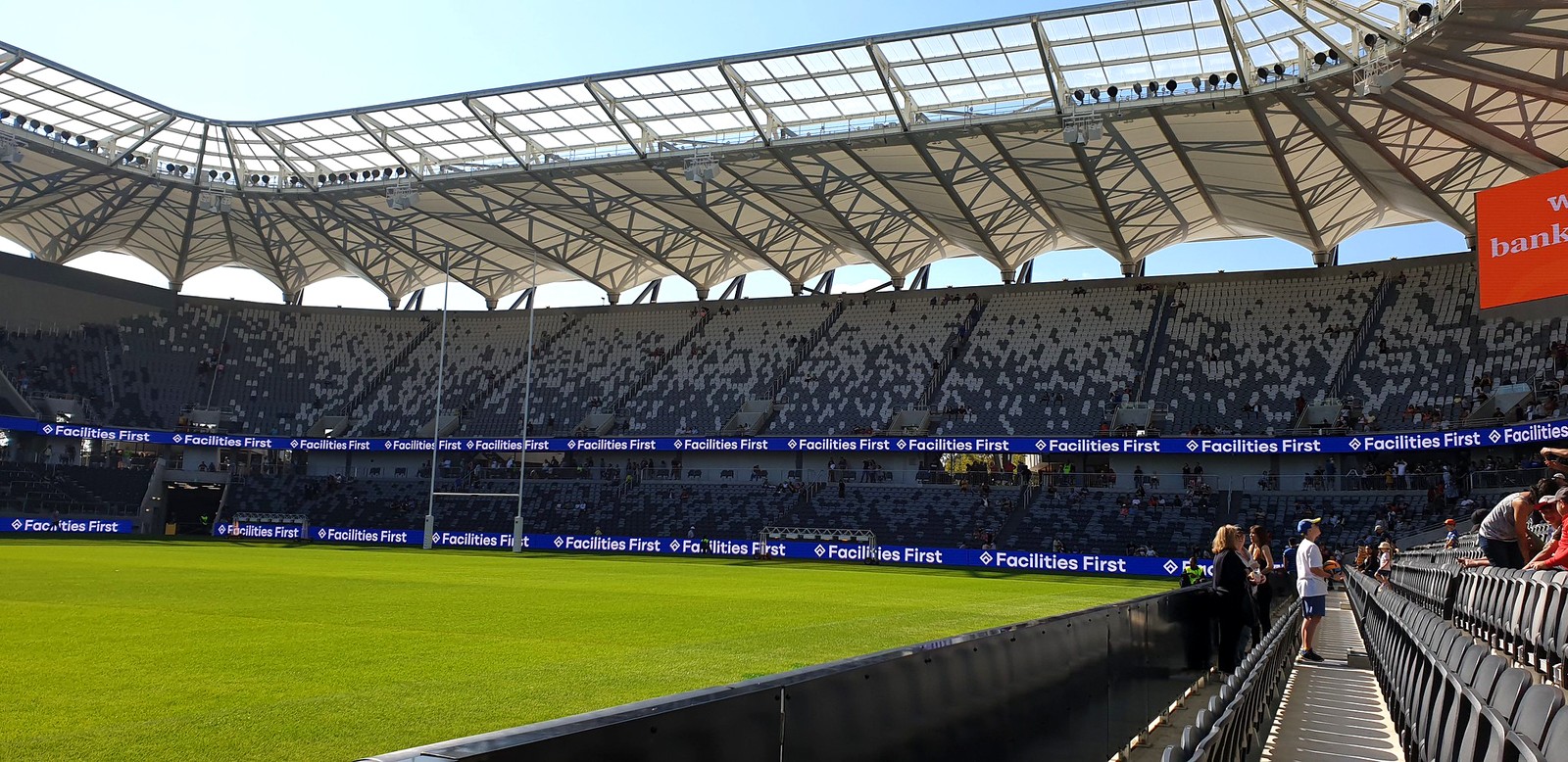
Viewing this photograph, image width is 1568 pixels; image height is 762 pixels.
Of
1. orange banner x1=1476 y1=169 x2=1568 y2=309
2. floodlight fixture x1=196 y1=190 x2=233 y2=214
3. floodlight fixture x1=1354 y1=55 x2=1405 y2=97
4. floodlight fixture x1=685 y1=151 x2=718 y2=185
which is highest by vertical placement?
floodlight fixture x1=196 y1=190 x2=233 y2=214

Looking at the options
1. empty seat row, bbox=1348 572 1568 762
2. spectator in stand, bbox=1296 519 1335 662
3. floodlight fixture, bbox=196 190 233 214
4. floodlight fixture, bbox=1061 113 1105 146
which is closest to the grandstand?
floodlight fixture, bbox=196 190 233 214

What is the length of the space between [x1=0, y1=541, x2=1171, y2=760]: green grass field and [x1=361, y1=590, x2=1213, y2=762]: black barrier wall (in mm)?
3608

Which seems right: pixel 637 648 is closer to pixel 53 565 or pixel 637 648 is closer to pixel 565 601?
pixel 565 601

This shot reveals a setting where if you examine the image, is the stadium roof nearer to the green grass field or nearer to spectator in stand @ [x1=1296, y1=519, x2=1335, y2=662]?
the green grass field

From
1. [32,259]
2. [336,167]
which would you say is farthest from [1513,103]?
[32,259]

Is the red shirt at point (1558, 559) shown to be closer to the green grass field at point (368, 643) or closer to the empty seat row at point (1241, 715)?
the empty seat row at point (1241, 715)

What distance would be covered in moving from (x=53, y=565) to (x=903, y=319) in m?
38.4

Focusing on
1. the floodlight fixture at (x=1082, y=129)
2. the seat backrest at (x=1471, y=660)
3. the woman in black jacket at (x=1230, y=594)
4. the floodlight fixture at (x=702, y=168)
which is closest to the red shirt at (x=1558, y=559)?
the woman in black jacket at (x=1230, y=594)

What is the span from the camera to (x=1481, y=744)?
349 centimetres

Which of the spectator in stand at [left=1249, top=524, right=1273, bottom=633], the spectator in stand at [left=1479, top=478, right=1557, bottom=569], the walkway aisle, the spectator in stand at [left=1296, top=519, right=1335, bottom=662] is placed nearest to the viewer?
the walkway aisle

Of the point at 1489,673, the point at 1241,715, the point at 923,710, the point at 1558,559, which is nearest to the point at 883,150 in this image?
the point at 1558,559

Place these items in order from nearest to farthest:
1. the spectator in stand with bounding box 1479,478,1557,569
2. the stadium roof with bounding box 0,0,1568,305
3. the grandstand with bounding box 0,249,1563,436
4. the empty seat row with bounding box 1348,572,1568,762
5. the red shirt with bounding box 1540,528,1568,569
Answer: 1. the empty seat row with bounding box 1348,572,1568,762
2. the red shirt with bounding box 1540,528,1568,569
3. the spectator in stand with bounding box 1479,478,1557,569
4. the stadium roof with bounding box 0,0,1568,305
5. the grandstand with bounding box 0,249,1563,436

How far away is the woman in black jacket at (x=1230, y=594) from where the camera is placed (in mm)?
11211

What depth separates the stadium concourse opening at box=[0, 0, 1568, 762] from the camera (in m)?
27.2
